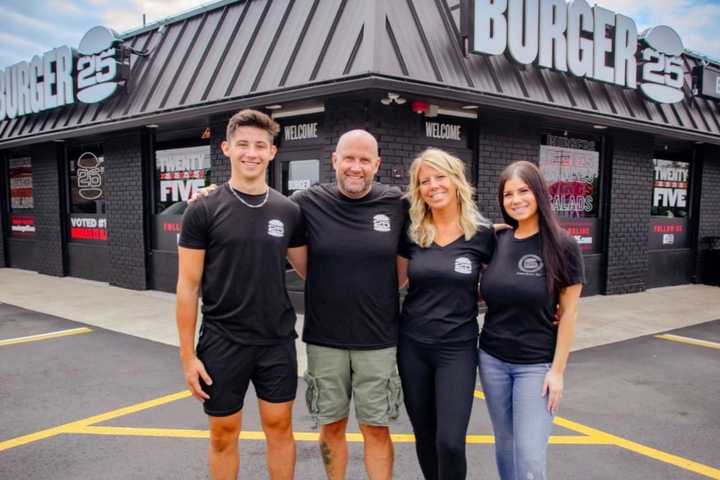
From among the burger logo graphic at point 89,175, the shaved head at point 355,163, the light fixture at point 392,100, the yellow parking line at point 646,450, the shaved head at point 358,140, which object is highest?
the light fixture at point 392,100

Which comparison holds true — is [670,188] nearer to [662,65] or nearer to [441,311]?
[662,65]

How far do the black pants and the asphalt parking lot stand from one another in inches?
29.1

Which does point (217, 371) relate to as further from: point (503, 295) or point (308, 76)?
point (308, 76)

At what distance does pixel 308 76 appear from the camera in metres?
6.69

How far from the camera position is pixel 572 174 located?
32.0 ft

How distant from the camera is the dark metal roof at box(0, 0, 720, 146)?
6352 millimetres

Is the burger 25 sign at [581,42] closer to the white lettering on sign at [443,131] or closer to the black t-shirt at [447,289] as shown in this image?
the white lettering on sign at [443,131]

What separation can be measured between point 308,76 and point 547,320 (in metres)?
5.17

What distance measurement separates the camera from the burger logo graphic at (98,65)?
9.67 meters

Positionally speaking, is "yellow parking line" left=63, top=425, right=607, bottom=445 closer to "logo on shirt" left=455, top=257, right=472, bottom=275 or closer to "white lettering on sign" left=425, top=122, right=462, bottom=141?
"logo on shirt" left=455, top=257, right=472, bottom=275

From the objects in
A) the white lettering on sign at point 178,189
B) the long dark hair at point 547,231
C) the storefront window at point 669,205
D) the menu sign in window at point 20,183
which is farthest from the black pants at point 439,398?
the menu sign in window at point 20,183

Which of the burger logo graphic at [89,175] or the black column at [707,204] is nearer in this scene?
the burger logo graphic at [89,175]

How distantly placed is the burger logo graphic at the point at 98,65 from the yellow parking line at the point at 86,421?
23.9 ft

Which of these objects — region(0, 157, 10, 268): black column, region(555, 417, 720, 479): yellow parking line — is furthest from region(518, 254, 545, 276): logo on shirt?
region(0, 157, 10, 268): black column
